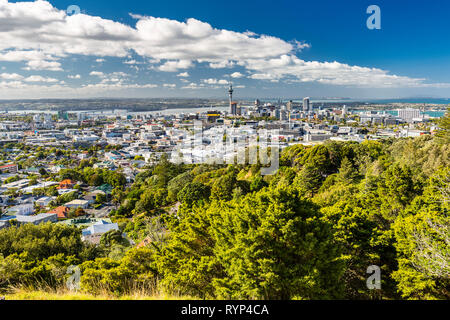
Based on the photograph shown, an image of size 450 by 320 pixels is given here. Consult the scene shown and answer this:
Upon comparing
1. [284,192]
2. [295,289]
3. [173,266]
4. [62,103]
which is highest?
[62,103]

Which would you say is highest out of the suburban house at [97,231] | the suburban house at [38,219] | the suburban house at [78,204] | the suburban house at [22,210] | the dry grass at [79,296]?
the dry grass at [79,296]

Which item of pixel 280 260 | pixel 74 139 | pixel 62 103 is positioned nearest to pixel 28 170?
pixel 74 139

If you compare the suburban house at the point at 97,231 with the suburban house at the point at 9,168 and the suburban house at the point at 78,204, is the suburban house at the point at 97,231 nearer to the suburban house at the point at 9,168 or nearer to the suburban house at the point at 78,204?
the suburban house at the point at 78,204

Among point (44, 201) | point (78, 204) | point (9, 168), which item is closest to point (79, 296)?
point (78, 204)

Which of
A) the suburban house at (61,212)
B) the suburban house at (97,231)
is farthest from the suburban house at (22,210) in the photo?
the suburban house at (97,231)

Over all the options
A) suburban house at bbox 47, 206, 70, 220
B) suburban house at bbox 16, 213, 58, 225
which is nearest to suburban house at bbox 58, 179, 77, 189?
suburban house at bbox 47, 206, 70, 220

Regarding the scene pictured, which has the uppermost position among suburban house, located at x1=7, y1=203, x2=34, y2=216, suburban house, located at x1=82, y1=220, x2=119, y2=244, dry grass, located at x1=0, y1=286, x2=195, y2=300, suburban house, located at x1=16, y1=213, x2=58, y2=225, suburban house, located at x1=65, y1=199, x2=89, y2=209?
dry grass, located at x1=0, y1=286, x2=195, y2=300

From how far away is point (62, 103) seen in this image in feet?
504

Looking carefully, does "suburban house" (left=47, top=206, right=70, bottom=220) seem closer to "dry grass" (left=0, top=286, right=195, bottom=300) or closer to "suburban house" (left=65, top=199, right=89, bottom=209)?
"suburban house" (left=65, top=199, right=89, bottom=209)

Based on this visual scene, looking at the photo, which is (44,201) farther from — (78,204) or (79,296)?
(79,296)

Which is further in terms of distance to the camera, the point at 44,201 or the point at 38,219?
the point at 44,201

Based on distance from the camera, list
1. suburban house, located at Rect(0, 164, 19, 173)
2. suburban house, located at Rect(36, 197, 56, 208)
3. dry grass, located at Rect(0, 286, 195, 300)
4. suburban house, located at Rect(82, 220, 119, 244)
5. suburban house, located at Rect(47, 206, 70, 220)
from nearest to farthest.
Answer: dry grass, located at Rect(0, 286, 195, 300), suburban house, located at Rect(82, 220, 119, 244), suburban house, located at Rect(47, 206, 70, 220), suburban house, located at Rect(36, 197, 56, 208), suburban house, located at Rect(0, 164, 19, 173)
